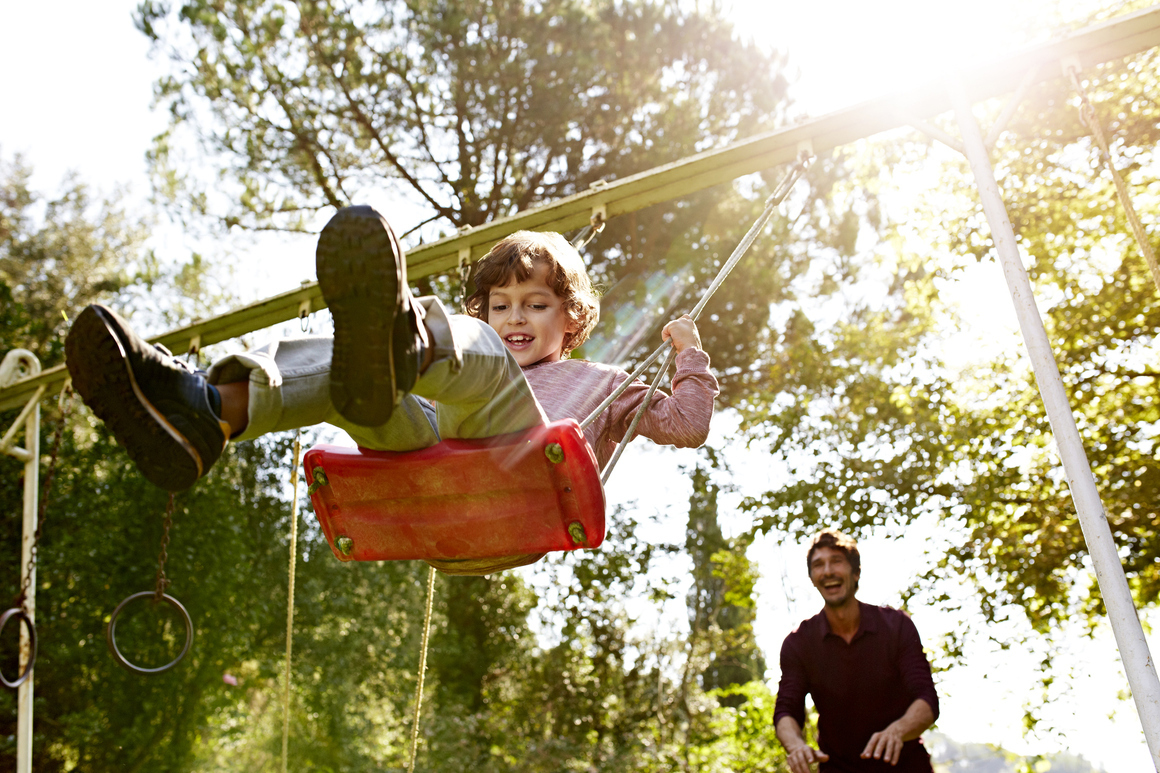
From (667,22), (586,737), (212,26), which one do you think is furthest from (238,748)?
(667,22)

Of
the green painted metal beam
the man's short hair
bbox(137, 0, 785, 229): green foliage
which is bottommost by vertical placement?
the man's short hair

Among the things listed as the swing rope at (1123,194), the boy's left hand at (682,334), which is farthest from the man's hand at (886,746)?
the swing rope at (1123,194)

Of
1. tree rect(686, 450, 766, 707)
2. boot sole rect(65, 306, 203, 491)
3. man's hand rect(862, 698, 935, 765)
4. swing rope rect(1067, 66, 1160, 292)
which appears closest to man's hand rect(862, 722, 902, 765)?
man's hand rect(862, 698, 935, 765)

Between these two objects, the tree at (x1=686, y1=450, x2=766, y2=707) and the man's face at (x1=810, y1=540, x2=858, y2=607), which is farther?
the tree at (x1=686, y1=450, x2=766, y2=707)

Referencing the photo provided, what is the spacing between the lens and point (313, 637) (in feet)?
28.4

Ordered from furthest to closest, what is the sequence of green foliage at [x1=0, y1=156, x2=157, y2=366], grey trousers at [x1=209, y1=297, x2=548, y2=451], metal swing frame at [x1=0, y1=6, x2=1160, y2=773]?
green foliage at [x1=0, y1=156, x2=157, y2=366] < metal swing frame at [x1=0, y1=6, x2=1160, y2=773] < grey trousers at [x1=209, y1=297, x2=548, y2=451]

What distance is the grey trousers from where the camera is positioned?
4.34 ft

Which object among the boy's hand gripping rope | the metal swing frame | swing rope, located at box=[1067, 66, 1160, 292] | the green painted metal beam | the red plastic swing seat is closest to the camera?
the red plastic swing seat

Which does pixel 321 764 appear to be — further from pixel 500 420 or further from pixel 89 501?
pixel 500 420

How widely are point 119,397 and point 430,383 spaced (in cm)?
42

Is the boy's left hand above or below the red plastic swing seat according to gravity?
above

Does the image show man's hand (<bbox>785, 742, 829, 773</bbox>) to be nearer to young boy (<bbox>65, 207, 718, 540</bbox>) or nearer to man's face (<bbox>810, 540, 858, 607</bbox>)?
man's face (<bbox>810, 540, 858, 607</bbox>)

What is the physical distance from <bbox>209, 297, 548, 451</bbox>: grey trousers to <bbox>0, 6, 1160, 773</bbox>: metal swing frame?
111 cm

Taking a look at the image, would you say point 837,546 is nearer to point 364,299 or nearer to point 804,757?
point 804,757
